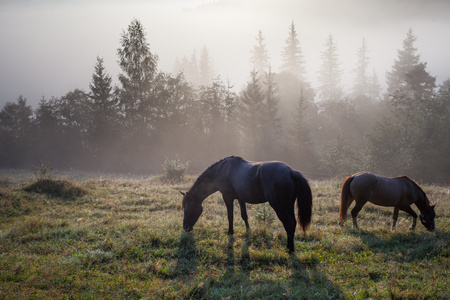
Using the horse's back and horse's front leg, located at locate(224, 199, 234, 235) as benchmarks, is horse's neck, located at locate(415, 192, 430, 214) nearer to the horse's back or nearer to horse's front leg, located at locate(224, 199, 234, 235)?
the horse's back

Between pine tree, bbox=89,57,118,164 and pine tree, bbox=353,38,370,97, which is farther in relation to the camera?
pine tree, bbox=353,38,370,97

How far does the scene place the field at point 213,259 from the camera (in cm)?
431

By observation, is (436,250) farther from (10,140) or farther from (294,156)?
(10,140)

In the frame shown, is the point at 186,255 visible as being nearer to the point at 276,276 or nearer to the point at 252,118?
the point at 276,276

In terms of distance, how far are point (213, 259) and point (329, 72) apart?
7072cm

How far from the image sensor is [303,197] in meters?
6.23

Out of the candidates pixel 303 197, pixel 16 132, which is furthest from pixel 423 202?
pixel 16 132

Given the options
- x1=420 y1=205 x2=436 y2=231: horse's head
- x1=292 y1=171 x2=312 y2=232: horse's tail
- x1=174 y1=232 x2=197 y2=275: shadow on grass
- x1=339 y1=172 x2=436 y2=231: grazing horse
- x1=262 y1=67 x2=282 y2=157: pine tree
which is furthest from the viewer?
x1=262 y1=67 x2=282 y2=157: pine tree

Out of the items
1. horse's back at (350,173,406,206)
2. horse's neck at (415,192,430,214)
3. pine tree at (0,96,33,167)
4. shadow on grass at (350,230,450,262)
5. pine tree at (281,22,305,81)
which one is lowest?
shadow on grass at (350,230,450,262)

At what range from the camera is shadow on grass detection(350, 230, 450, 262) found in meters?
5.81

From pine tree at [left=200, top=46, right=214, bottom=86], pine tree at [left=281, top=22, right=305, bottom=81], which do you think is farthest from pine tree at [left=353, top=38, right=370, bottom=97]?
pine tree at [left=200, top=46, right=214, bottom=86]

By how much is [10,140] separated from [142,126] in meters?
19.5

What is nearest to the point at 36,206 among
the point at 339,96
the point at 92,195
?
the point at 92,195

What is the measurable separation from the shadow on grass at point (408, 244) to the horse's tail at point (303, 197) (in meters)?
1.76
